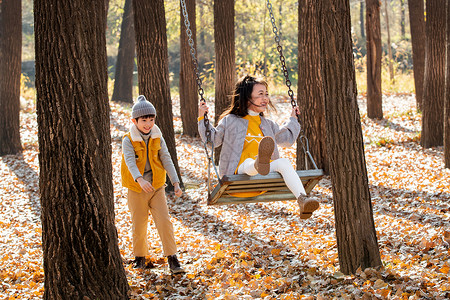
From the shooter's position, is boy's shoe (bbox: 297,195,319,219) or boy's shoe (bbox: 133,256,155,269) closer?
boy's shoe (bbox: 297,195,319,219)

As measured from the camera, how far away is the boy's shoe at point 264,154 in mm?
5035

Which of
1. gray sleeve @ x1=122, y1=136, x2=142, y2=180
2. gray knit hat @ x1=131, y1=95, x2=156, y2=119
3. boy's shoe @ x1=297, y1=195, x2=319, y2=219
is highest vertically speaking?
gray knit hat @ x1=131, y1=95, x2=156, y2=119

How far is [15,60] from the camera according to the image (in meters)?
13.8

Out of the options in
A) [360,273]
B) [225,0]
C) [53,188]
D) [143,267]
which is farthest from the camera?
[225,0]

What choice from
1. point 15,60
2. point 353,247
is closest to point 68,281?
point 353,247

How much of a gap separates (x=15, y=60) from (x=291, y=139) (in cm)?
1004

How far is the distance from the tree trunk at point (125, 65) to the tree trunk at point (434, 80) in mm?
12128

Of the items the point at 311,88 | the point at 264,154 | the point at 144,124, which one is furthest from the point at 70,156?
the point at 311,88

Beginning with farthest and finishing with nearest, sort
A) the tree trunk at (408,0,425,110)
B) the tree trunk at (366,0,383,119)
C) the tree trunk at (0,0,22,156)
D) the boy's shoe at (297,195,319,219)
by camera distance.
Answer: the tree trunk at (366,0,383,119) < the tree trunk at (408,0,425,110) < the tree trunk at (0,0,22,156) < the boy's shoe at (297,195,319,219)

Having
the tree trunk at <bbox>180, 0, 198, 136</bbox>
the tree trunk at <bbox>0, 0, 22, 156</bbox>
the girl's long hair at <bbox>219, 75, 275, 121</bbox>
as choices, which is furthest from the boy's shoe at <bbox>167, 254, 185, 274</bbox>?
the tree trunk at <bbox>0, 0, 22, 156</bbox>

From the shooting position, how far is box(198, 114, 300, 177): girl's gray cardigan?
572 cm

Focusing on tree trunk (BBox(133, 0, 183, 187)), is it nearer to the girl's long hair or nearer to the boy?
the girl's long hair

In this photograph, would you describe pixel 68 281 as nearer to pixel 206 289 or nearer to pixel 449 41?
pixel 206 289

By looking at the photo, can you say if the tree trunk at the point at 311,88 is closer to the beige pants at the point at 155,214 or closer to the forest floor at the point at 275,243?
the forest floor at the point at 275,243
